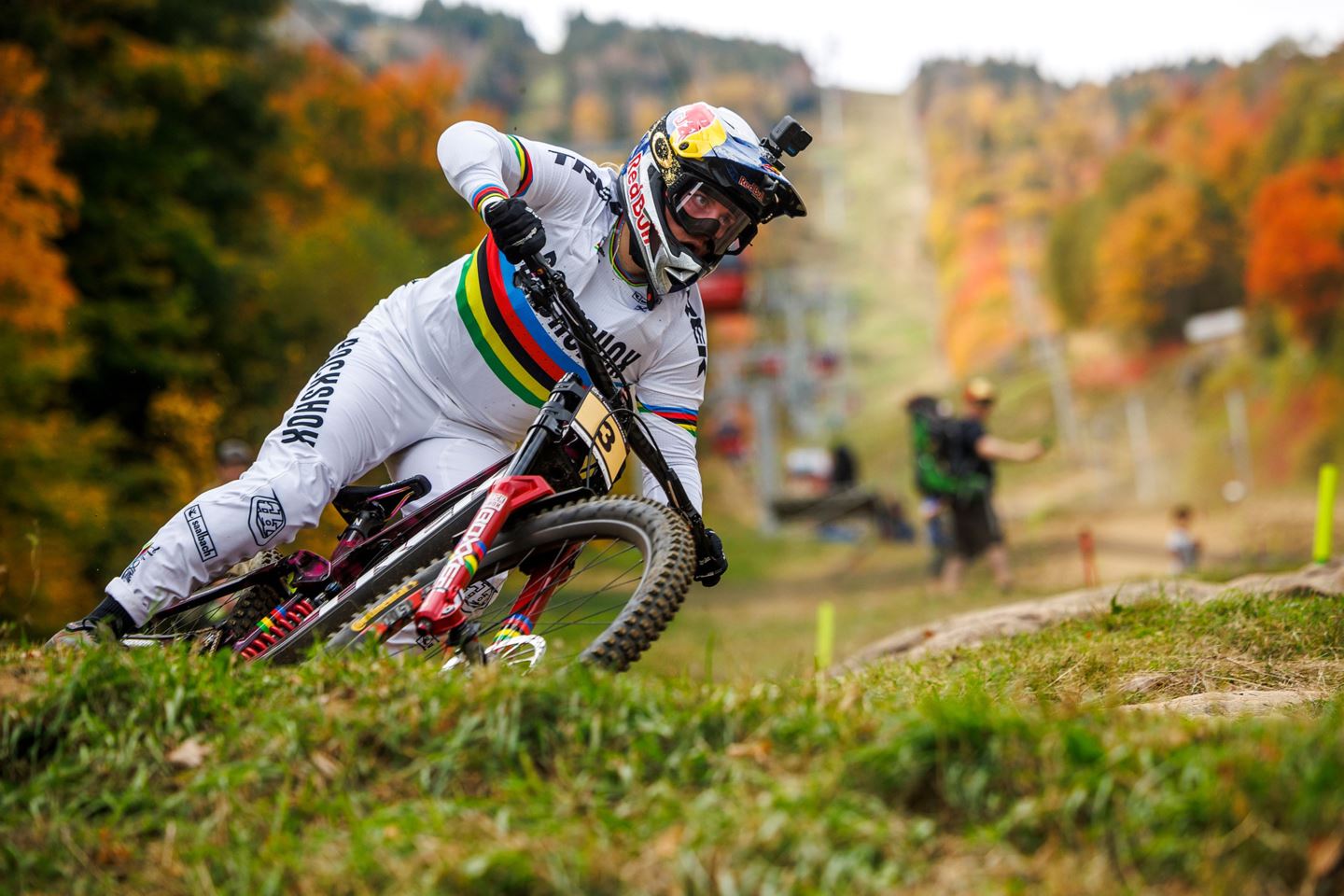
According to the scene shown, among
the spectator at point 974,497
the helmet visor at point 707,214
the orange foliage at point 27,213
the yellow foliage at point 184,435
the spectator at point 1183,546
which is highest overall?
the orange foliage at point 27,213

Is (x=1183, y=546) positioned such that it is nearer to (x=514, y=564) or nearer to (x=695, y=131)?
(x=695, y=131)

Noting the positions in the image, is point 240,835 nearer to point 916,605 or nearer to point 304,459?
point 304,459

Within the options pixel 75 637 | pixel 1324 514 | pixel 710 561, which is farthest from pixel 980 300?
pixel 75 637

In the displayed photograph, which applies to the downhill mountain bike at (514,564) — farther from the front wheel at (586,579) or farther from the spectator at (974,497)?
the spectator at (974,497)

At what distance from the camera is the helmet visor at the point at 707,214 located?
18.0 feet

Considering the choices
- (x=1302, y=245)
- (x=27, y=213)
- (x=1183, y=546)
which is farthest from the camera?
(x=1302, y=245)

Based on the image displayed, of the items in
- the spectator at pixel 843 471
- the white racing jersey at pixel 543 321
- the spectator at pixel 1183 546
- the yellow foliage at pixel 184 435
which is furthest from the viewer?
the spectator at pixel 843 471

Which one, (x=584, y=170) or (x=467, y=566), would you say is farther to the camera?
(x=584, y=170)

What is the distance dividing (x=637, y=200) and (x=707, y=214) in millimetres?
315

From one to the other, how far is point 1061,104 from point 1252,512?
51.7 m

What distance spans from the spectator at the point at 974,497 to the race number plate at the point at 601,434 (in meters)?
11.2

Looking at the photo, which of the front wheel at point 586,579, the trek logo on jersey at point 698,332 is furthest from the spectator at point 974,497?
the front wheel at point 586,579

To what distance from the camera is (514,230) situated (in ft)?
16.8

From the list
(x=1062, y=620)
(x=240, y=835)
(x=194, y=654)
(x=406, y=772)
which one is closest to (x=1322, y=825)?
(x=406, y=772)
